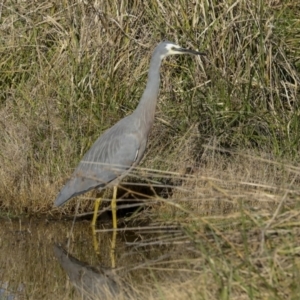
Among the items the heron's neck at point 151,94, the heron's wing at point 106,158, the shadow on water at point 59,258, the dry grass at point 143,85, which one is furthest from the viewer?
the dry grass at point 143,85

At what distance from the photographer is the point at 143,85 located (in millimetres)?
8508

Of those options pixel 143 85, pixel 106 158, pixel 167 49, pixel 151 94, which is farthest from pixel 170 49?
pixel 143 85

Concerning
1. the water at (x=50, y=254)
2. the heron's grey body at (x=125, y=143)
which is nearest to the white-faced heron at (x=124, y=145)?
the heron's grey body at (x=125, y=143)

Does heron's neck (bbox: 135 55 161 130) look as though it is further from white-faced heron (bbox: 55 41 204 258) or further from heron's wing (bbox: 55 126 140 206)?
heron's wing (bbox: 55 126 140 206)

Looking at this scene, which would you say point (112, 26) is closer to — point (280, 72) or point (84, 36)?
point (84, 36)

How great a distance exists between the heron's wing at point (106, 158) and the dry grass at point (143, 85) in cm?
31

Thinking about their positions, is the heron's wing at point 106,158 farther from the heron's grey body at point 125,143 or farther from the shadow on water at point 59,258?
the shadow on water at point 59,258

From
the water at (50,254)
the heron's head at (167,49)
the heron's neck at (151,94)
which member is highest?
the heron's head at (167,49)

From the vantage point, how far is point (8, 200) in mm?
7570

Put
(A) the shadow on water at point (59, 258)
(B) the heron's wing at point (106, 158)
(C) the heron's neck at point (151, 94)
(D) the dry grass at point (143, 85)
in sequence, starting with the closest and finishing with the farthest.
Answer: (A) the shadow on water at point (59, 258), (B) the heron's wing at point (106, 158), (C) the heron's neck at point (151, 94), (D) the dry grass at point (143, 85)

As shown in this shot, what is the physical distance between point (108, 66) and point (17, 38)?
1.15 meters

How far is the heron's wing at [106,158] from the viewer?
23.2 feet

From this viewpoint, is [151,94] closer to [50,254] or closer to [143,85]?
[143,85]

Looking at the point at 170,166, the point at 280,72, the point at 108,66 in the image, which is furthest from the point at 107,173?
the point at 280,72
